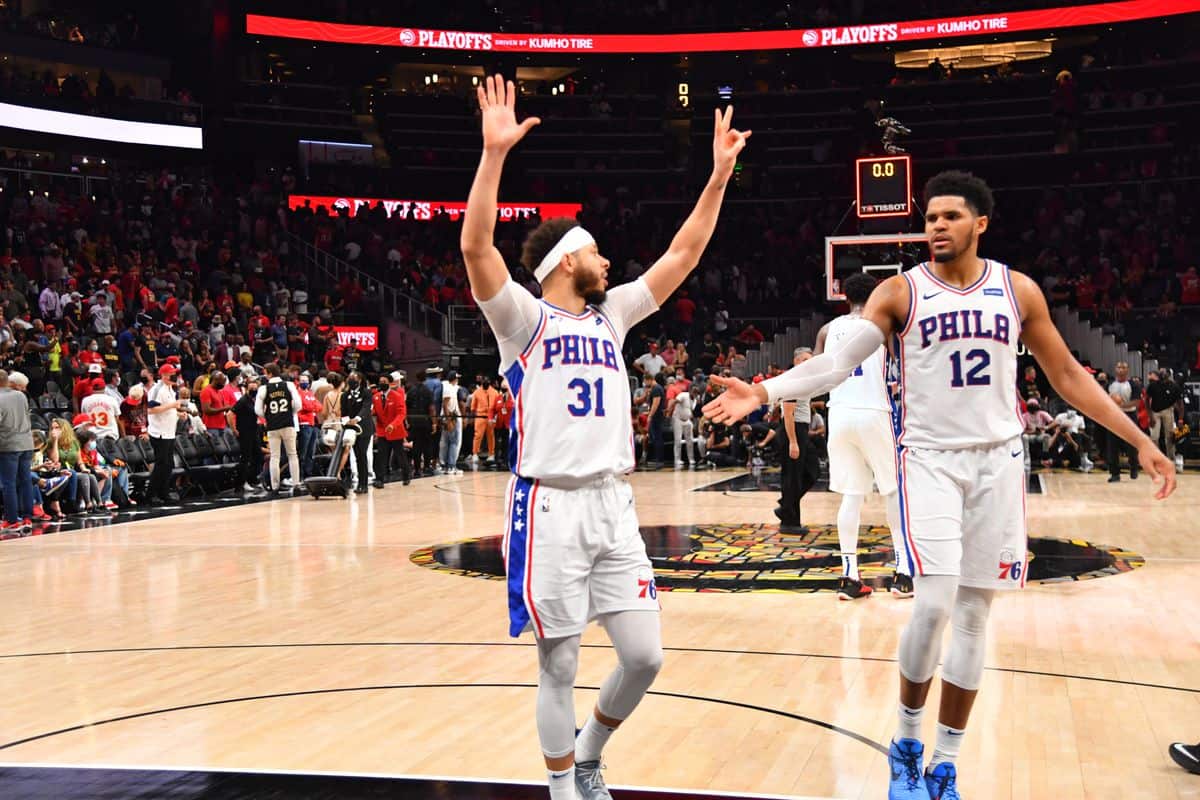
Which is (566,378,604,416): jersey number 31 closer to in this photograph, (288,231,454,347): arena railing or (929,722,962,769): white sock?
(929,722,962,769): white sock

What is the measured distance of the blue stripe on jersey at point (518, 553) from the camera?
3.82 metres

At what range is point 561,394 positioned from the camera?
153 inches

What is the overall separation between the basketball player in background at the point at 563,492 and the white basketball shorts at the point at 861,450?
4321 mm

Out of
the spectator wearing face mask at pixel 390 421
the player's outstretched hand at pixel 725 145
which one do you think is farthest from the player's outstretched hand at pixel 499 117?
the spectator wearing face mask at pixel 390 421

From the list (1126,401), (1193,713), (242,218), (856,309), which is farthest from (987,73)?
(1193,713)

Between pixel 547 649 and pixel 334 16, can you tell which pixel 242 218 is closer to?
pixel 334 16

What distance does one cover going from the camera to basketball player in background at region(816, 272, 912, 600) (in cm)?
799

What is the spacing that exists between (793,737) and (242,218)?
24.9 meters

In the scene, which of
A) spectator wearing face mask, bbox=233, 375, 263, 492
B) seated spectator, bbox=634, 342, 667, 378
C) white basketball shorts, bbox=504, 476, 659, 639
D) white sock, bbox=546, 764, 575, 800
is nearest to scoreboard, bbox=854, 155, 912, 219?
seated spectator, bbox=634, 342, 667, 378

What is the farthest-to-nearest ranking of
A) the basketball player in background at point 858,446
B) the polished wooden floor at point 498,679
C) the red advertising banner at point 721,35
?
the red advertising banner at point 721,35 < the basketball player in background at point 858,446 < the polished wooden floor at point 498,679

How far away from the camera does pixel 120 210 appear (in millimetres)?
25422

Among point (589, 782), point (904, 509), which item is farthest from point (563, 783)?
point (904, 509)

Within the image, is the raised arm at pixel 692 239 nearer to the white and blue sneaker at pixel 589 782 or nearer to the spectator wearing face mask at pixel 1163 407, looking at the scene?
the white and blue sneaker at pixel 589 782

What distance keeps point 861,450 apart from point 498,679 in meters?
3.22
